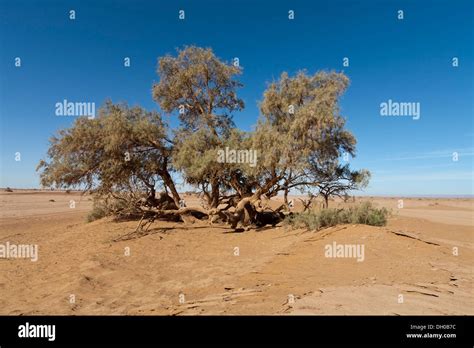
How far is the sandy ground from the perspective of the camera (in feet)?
20.3

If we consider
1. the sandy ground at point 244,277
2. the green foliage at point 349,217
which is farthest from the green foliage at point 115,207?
the green foliage at point 349,217

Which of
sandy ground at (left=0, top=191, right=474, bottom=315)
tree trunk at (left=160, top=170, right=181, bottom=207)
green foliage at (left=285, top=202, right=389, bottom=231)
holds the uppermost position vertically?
tree trunk at (left=160, top=170, right=181, bottom=207)

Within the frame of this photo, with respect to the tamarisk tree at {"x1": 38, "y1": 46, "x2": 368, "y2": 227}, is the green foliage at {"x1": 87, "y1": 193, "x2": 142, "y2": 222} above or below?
below

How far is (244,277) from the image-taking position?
864 cm

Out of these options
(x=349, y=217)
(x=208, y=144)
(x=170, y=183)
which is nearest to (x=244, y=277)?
(x=349, y=217)

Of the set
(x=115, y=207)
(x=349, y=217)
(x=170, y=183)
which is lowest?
(x=349, y=217)

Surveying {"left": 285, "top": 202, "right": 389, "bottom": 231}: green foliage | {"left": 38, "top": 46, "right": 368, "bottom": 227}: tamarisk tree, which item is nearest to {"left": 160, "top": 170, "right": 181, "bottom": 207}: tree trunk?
{"left": 38, "top": 46, "right": 368, "bottom": 227}: tamarisk tree

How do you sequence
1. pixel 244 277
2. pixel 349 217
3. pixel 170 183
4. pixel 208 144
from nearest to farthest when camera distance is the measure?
pixel 244 277 < pixel 349 217 < pixel 208 144 < pixel 170 183

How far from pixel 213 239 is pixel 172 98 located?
9805 millimetres

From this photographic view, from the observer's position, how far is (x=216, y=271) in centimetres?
970

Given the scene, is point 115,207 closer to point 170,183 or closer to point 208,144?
point 170,183

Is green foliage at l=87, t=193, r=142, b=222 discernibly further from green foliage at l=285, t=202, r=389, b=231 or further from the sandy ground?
green foliage at l=285, t=202, r=389, b=231
